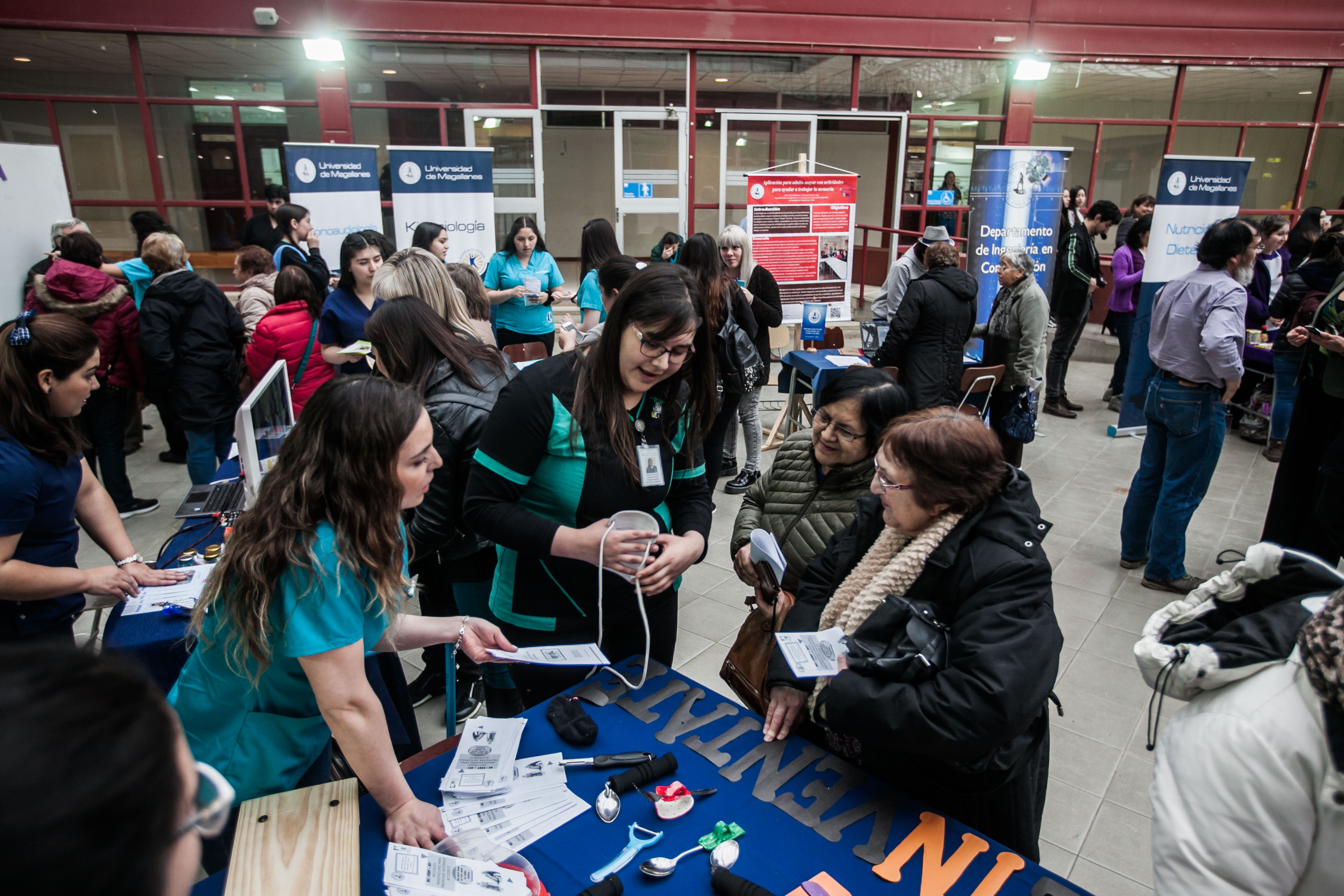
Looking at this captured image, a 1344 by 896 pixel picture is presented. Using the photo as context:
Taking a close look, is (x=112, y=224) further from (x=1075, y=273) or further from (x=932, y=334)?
(x=1075, y=273)

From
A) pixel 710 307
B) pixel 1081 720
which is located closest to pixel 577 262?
pixel 710 307

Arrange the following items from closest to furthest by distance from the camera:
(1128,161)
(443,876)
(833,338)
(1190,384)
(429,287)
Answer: (443,876), (429,287), (1190,384), (833,338), (1128,161)

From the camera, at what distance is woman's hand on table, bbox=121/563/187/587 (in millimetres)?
2520

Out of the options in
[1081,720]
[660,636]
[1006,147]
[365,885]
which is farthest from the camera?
[1006,147]

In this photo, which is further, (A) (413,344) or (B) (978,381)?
(B) (978,381)

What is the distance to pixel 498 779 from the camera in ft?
5.43

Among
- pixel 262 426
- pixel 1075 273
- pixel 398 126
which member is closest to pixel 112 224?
pixel 398 126

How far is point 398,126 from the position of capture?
9.22 meters

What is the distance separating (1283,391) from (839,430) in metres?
5.57

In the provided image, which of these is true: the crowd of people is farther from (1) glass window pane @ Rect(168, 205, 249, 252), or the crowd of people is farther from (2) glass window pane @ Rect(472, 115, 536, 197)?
(1) glass window pane @ Rect(168, 205, 249, 252)

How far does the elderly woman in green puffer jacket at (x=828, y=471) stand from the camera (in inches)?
93.0

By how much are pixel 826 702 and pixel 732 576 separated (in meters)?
2.99

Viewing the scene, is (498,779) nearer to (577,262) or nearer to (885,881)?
(885,881)

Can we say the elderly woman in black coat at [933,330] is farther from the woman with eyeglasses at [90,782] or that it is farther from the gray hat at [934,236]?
the woman with eyeglasses at [90,782]
